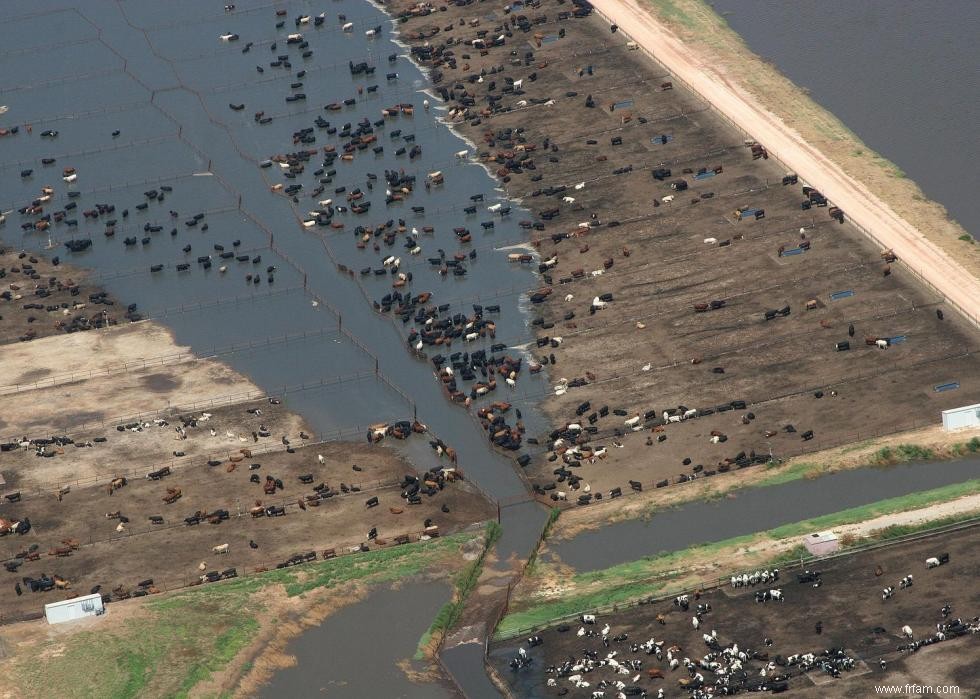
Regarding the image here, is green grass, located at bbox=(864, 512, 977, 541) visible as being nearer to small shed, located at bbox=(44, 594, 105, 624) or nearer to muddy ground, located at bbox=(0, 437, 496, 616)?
muddy ground, located at bbox=(0, 437, 496, 616)

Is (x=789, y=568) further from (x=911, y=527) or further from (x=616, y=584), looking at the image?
(x=616, y=584)

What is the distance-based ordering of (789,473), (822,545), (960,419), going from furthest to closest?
(960,419), (789,473), (822,545)

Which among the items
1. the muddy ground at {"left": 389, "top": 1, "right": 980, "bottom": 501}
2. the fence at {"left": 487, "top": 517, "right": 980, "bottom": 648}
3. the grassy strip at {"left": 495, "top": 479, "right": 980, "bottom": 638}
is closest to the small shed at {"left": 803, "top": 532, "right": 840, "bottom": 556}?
the fence at {"left": 487, "top": 517, "right": 980, "bottom": 648}

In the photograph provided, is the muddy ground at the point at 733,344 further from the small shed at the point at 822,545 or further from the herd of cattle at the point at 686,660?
the herd of cattle at the point at 686,660

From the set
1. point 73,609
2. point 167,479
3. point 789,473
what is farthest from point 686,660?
point 167,479

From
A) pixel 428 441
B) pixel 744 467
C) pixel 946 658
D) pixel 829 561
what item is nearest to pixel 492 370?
pixel 428 441

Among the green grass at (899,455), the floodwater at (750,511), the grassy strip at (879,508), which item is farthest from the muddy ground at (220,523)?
the green grass at (899,455)

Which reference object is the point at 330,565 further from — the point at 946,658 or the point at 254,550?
the point at 946,658
